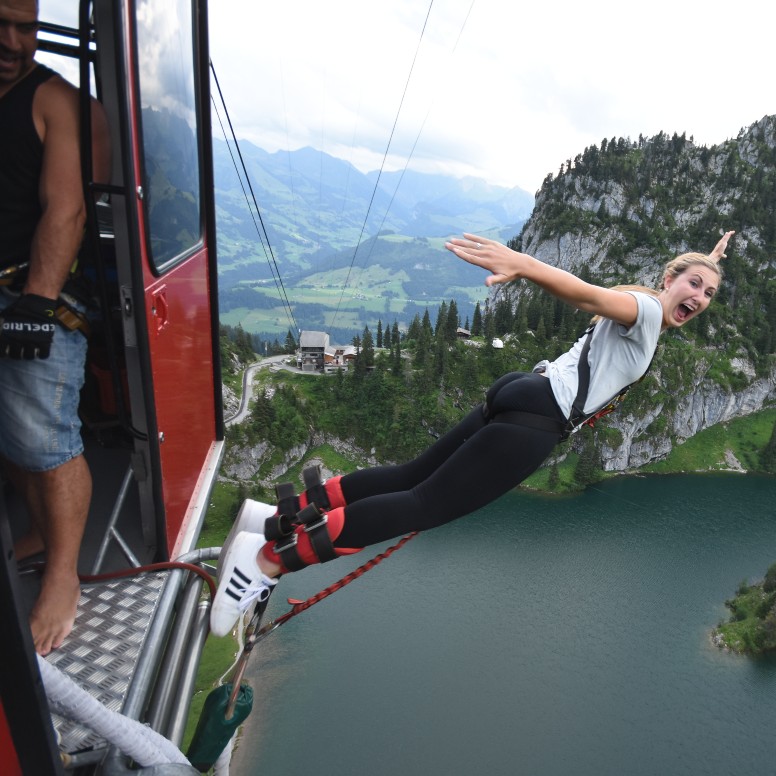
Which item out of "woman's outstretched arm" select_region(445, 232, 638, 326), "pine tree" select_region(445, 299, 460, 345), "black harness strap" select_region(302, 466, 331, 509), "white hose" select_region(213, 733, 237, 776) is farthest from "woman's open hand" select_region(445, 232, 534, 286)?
"pine tree" select_region(445, 299, 460, 345)

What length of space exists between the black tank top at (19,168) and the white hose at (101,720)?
158 centimetres

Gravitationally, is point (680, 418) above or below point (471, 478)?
below

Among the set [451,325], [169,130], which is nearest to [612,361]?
[169,130]

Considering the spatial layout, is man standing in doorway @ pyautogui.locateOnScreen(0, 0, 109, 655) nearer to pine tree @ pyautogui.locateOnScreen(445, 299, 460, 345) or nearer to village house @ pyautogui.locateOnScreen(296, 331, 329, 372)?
village house @ pyautogui.locateOnScreen(296, 331, 329, 372)

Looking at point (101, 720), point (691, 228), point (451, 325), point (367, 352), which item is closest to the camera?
point (101, 720)

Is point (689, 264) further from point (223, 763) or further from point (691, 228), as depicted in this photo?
point (691, 228)

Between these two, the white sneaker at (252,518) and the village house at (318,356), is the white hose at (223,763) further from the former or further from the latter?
the village house at (318,356)

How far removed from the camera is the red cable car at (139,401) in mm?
1916

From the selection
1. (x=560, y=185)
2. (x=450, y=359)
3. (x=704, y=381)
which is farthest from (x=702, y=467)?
(x=560, y=185)

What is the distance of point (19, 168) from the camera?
7.30 feet

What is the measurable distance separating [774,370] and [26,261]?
96.8 metres

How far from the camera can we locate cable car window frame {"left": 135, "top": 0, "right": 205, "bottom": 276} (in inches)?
99.9

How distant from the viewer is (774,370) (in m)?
81.2

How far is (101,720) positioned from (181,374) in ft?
6.15
